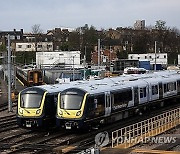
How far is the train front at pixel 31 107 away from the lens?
23266mm

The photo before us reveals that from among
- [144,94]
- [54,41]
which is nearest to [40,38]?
[54,41]

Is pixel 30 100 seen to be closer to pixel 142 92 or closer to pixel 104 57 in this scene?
pixel 142 92

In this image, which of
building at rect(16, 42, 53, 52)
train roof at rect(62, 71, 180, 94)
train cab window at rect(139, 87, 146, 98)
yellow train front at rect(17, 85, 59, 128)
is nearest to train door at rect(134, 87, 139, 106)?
train roof at rect(62, 71, 180, 94)

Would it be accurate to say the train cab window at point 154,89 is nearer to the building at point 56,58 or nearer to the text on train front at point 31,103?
the text on train front at point 31,103

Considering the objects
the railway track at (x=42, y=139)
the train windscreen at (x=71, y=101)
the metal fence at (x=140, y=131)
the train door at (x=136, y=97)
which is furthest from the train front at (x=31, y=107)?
the train door at (x=136, y=97)

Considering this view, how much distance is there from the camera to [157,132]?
2316cm

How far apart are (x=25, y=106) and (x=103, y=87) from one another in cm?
480

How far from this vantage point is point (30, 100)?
23672 mm

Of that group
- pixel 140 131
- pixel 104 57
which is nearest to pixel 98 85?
pixel 140 131

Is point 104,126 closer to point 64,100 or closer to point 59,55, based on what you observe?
point 64,100

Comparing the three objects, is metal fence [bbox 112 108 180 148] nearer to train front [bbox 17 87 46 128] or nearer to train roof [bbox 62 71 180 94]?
train roof [bbox 62 71 180 94]

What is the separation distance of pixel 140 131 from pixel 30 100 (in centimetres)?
649

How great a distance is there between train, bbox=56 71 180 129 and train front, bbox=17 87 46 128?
43.4 inches

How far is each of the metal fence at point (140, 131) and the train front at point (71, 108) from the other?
202cm
